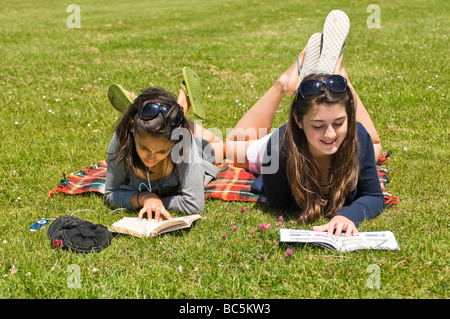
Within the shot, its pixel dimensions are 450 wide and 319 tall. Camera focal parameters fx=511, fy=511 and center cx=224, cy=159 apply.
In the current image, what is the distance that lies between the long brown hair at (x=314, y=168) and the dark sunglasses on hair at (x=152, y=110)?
3.48 ft

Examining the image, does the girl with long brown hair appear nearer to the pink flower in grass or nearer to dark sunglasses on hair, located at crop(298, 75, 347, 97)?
dark sunglasses on hair, located at crop(298, 75, 347, 97)

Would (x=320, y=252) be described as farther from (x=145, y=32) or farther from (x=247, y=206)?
(x=145, y=32)

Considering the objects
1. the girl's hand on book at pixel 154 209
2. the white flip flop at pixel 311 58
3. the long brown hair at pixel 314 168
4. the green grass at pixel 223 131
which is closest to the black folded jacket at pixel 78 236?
the green grass at pixel 223 131

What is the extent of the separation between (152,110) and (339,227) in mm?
1884

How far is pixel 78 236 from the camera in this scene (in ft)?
13.6

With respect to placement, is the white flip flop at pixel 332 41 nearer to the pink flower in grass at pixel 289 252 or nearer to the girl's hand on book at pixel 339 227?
the girl's hand on book at pixel 339 227

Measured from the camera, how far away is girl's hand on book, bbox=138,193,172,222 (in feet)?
15.3

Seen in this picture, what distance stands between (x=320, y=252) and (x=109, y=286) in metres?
1.59

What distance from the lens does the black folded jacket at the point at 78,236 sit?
13.4 feet

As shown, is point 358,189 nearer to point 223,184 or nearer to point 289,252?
point 289,252

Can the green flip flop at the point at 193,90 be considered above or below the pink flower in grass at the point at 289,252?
above

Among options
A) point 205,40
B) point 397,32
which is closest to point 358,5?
point 397,32

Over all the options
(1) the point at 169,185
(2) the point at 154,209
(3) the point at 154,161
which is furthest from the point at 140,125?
(1) the point at 169,185

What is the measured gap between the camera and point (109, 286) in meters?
3.60
